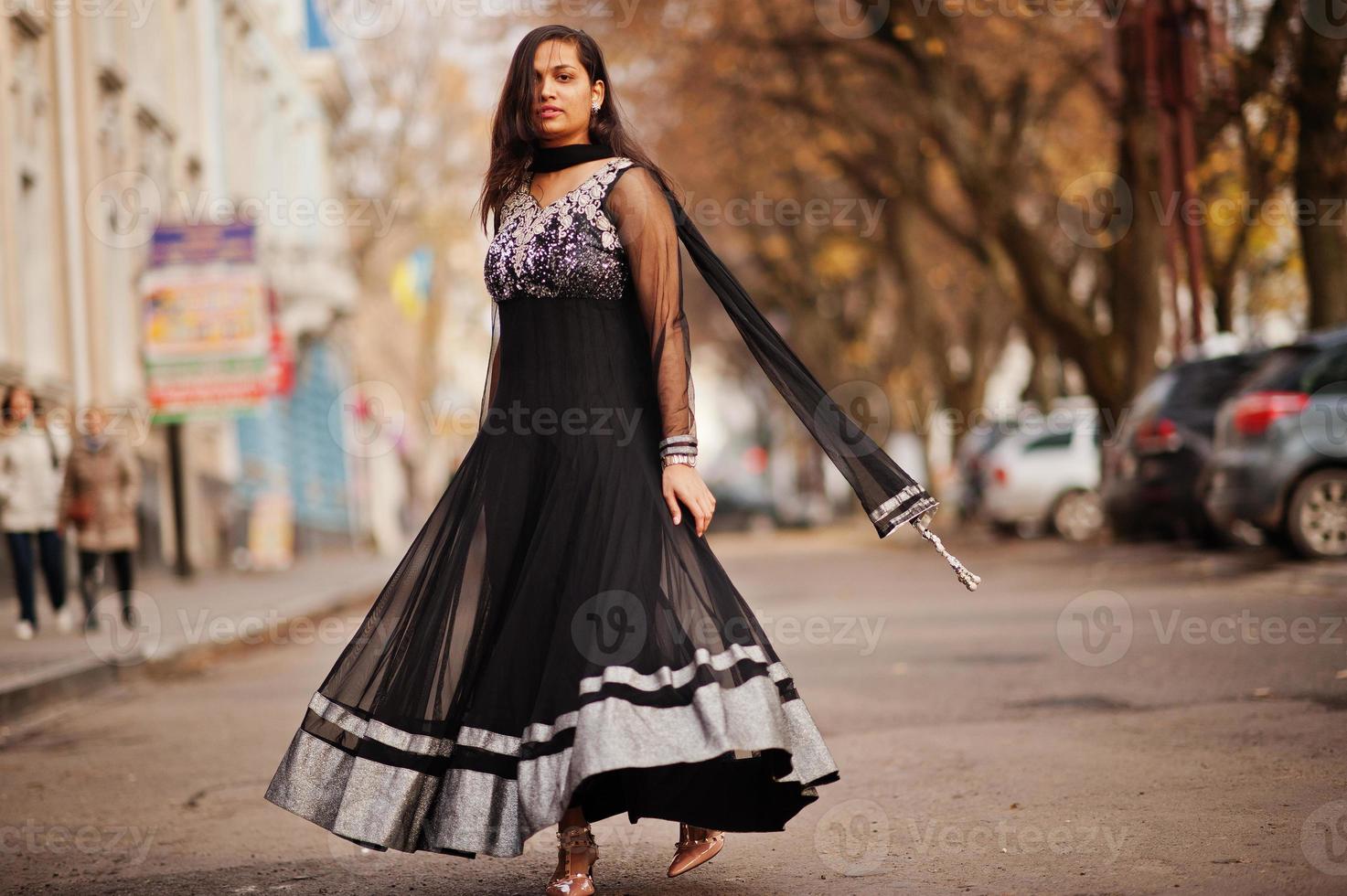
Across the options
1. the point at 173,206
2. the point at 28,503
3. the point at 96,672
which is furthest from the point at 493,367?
the point at 173,206

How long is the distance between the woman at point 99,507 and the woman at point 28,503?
22 cm

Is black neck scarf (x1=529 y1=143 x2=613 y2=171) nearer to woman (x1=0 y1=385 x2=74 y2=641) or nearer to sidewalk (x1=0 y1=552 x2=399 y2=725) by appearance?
sidewalk (x1=0 y1=552 x2=399 y2=725)

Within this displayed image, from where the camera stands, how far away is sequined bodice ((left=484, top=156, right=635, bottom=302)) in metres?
3.92

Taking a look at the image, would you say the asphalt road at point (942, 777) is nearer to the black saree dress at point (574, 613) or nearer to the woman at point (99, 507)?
the black saree dress at point (574, 613)

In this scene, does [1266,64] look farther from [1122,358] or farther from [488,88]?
[488,88]

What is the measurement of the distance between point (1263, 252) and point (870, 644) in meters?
25.8

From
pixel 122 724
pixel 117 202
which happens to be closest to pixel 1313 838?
pixel 122 724

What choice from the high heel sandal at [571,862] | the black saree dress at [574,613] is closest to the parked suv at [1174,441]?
the black saree dress at [574,613]

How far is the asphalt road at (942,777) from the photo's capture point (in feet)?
13.9

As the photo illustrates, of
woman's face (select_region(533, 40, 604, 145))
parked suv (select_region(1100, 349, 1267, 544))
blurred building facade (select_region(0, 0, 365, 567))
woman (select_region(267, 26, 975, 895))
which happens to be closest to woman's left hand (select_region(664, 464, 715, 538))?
woman (select_region(267, 26, 975, 895))

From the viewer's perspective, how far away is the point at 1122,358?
19.6 metres

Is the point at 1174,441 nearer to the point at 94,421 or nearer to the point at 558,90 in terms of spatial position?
the point at 94,421

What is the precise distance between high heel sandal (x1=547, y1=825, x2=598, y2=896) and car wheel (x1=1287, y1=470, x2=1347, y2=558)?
980 cm

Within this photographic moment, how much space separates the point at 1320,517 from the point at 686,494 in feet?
32.3
